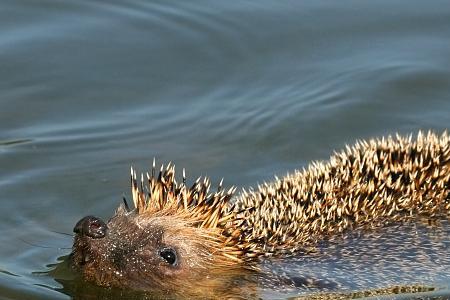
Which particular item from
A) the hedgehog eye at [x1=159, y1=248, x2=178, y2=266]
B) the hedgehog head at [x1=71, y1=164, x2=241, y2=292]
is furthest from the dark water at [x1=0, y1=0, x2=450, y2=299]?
the hedgehog eye at [x1=159, y1=248, x2=178, y2=266]

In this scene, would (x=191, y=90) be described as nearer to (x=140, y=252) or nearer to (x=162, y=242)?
(x=162, y=242)

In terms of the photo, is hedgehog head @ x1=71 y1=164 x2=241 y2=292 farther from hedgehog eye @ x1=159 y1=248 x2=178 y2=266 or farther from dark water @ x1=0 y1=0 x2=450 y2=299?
dark water @ x1=0 y1=0 x2=450 y2=299

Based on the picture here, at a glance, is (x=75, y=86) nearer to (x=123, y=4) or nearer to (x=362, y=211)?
(x=123, y=4)

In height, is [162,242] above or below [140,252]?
above

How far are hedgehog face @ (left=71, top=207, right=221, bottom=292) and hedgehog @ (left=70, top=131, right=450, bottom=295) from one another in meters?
0.01

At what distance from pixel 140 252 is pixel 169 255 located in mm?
318

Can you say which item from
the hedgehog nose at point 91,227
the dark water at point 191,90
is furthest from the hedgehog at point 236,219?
the dark water at point 191,90

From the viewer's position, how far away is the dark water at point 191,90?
661 inches

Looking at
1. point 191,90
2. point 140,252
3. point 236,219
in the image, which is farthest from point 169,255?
point 191,90

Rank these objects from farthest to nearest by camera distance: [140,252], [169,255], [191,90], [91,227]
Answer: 1. [191,90]
2. [169,255]
3. [140,252]
4. [91,227]

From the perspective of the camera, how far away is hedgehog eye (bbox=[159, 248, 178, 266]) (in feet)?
41.3

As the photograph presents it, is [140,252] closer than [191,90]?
Yes

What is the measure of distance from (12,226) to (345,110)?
19.3 feet

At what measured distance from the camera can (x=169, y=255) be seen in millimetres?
12609
